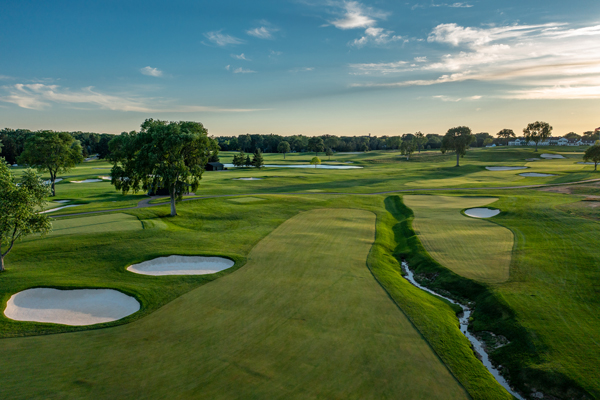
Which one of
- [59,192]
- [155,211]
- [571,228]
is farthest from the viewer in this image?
[59,192]

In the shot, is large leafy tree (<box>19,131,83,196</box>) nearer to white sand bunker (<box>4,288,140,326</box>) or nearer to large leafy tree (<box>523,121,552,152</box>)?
white sand bunker (<box>4,288,140,326</box>)

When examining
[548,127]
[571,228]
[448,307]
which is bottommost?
[448,307]

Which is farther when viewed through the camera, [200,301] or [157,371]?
[200,301]

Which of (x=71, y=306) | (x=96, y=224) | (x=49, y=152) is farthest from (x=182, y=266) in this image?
(x=49, y=152)

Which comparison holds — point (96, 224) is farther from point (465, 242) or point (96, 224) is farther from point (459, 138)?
point (459, 138)

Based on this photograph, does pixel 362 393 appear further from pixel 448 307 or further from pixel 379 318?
pixel 448 307

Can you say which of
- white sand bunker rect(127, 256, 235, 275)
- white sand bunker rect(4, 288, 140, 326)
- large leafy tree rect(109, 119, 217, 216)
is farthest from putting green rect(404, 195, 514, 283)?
large leafy tree rect(109, 119, 217, 216)

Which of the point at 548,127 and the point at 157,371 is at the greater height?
the point at 548,127

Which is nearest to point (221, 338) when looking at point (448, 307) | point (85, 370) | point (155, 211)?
point (85, 370)
